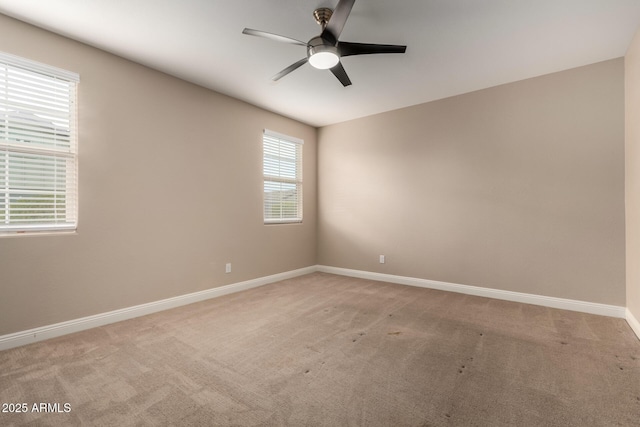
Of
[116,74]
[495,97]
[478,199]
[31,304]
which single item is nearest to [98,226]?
[31,304]

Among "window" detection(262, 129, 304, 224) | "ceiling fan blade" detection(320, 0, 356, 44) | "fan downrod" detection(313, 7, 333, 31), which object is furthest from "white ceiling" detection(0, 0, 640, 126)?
"window" detection(262, 129, 304, 224)

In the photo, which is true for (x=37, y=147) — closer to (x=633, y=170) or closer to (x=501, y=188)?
(x=501, y=188)

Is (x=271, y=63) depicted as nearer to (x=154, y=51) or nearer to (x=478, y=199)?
(x=154, y=51)

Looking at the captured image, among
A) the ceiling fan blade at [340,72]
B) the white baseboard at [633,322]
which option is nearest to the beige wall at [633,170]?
the white baseboard at [633,322]

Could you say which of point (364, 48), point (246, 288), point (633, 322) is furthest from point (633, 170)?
point (246, 288)

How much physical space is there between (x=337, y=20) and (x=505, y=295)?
12.0ft

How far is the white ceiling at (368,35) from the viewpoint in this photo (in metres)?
2.29

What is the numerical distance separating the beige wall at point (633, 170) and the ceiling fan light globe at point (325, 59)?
271 cm

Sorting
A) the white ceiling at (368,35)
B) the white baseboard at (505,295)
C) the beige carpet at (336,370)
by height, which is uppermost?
the white ceiling at (368,35)

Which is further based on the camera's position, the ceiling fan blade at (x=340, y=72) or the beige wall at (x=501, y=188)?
the beige wall at (x=501, y=188)

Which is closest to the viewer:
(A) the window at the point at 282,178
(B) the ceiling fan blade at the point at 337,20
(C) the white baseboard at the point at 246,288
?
(B) the ceiling fan blade at the point at 337,20

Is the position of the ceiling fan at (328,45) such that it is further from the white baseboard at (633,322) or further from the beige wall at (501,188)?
the white baseboard at (633,322)

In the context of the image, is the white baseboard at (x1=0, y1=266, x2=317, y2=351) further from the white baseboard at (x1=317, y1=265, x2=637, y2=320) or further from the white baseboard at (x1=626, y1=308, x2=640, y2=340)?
the white baseboard at (x1=626, y1=308, x2=640, y2=340)

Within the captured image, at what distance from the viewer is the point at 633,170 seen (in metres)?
2.79
